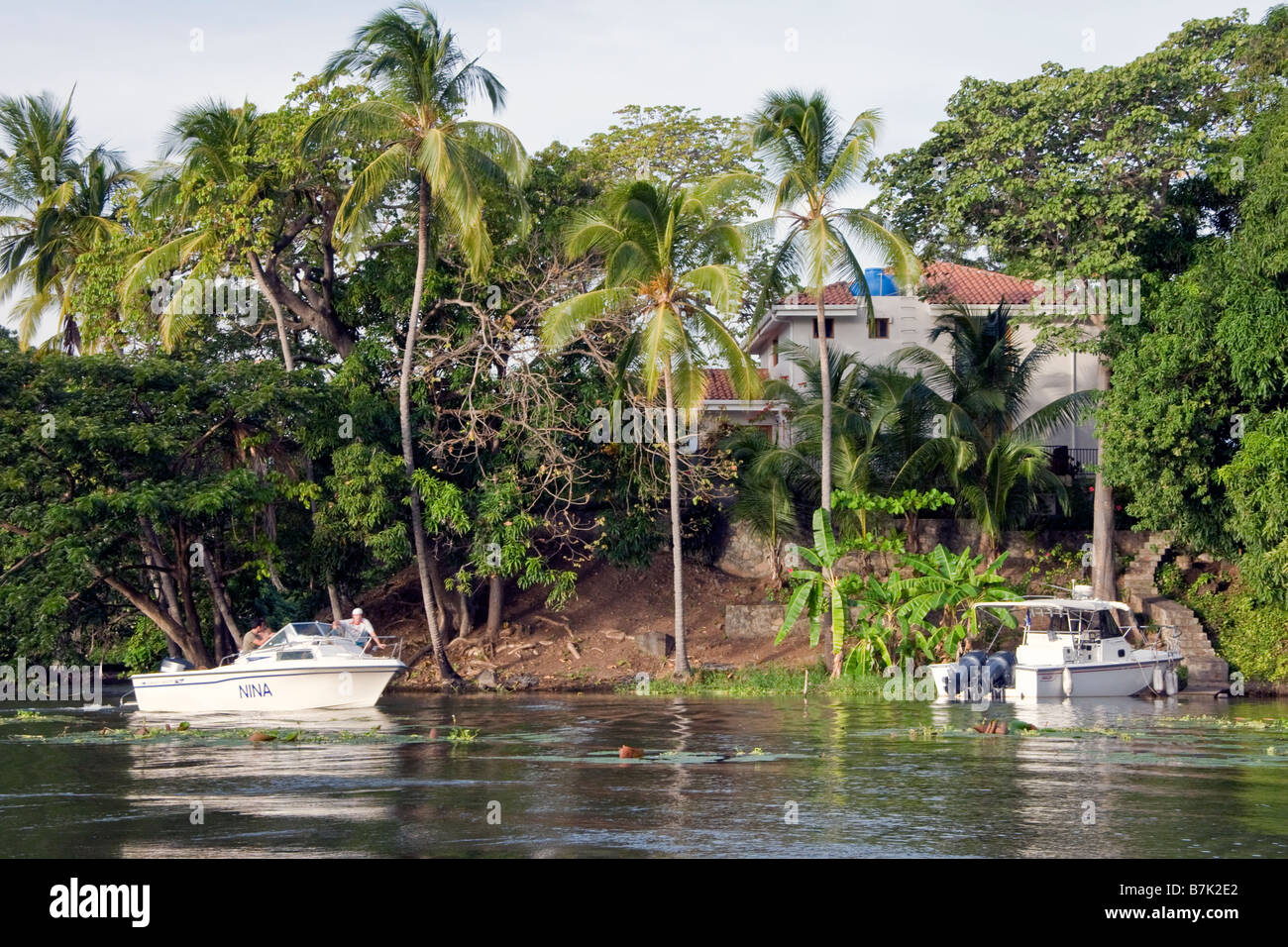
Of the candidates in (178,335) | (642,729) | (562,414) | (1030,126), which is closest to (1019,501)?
(1030,126)

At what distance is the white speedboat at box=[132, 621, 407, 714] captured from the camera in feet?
82.1

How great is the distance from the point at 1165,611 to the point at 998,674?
656 centimetres

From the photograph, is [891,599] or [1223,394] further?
→ [891,599]

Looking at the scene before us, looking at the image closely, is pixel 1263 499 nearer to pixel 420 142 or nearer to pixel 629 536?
pixel 629 536

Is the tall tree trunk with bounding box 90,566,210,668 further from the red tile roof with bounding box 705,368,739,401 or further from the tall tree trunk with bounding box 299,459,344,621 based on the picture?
the red tile roof with bounding box 705,368,739,401

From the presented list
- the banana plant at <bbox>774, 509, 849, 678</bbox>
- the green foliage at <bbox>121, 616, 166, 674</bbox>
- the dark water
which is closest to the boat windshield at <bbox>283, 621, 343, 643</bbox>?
the dark water

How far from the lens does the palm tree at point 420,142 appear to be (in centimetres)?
2969

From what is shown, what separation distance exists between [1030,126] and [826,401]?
8434 millimetres

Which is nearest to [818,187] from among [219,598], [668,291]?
[668,291]

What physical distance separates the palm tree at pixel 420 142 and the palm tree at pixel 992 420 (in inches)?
494

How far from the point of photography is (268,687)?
2520cm

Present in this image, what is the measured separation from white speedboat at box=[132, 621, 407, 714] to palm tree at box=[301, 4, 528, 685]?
5825 mm

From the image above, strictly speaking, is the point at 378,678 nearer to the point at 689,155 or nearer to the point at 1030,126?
the point at 1030,126

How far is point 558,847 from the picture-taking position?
11641 millimetres
